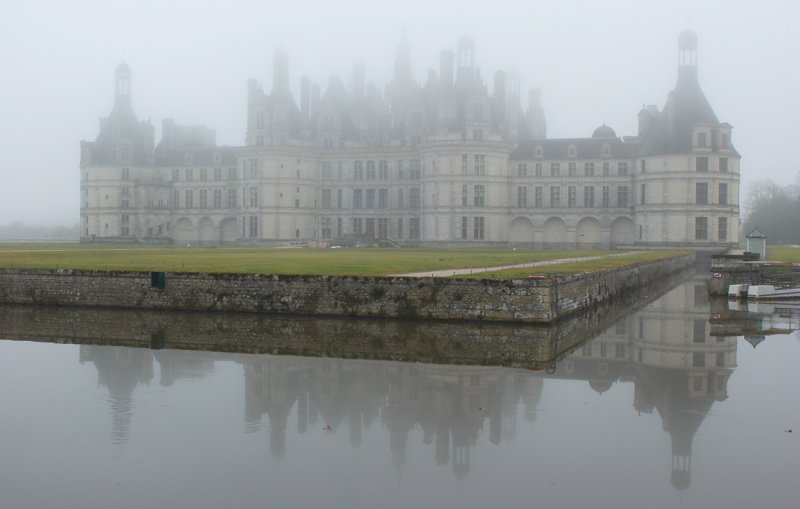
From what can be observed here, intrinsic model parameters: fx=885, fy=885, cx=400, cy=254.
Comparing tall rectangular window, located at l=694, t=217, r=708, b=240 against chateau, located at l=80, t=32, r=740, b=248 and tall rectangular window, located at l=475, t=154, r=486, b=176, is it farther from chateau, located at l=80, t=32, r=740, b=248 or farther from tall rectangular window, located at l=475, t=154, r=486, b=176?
tall rectangular window, located at l=475, t=154, r=486, b=176

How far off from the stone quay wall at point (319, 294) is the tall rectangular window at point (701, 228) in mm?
41014

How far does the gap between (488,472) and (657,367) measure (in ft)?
26.3

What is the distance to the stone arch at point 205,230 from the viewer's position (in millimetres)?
80875

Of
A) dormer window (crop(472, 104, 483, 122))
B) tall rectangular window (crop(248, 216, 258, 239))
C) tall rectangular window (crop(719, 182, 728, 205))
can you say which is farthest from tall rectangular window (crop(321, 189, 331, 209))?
tall rectangular window (crop(719, 182, 728, 205))

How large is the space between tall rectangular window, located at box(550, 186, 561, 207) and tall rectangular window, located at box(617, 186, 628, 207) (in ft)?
15.3

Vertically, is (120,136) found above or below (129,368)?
above

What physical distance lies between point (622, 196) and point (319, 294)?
5146 cm

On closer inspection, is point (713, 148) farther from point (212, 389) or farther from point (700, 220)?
point (212, 389)

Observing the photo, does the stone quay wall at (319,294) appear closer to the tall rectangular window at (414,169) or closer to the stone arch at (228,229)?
the tall rectangular window at (414,169)

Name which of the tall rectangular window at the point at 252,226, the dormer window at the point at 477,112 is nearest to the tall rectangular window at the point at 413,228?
the dormer window at the point at 477,112

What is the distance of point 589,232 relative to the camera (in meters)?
72.0

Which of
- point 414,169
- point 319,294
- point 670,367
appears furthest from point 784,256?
point 414,169

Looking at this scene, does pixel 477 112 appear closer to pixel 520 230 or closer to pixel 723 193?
pixel 520 230

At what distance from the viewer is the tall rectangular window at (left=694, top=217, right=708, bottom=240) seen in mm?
66625
